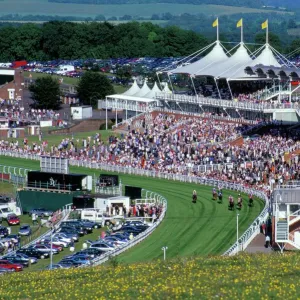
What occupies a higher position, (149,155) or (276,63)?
(276,63)

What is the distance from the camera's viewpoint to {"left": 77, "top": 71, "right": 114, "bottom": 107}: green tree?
365 feet

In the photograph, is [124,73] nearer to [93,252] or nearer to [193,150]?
[193,150]

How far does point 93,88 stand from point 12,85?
8.86 metres

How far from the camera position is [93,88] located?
111 meters

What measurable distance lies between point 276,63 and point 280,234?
1640 inches

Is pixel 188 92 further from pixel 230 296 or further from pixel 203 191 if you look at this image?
pixel 230 296

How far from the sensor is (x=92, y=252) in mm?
46906

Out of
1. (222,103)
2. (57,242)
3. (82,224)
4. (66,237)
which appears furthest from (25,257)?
(222,103)

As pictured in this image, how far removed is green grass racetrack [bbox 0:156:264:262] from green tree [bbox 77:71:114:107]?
44.3 metres

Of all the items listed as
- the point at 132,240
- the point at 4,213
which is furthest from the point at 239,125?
the point at 132,240

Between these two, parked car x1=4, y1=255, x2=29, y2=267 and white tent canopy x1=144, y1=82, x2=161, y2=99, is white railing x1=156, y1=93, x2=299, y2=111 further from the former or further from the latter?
parked car x1=4, y1=255, x2=29, y2=267

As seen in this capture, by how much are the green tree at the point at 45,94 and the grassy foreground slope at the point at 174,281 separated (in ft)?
229

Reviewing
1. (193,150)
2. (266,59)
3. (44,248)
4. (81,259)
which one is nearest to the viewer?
(81,259)

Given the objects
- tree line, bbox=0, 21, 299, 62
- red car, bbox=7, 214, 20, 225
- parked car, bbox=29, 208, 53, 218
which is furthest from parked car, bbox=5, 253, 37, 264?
tree line, bbox=0, 21, 299, 62
